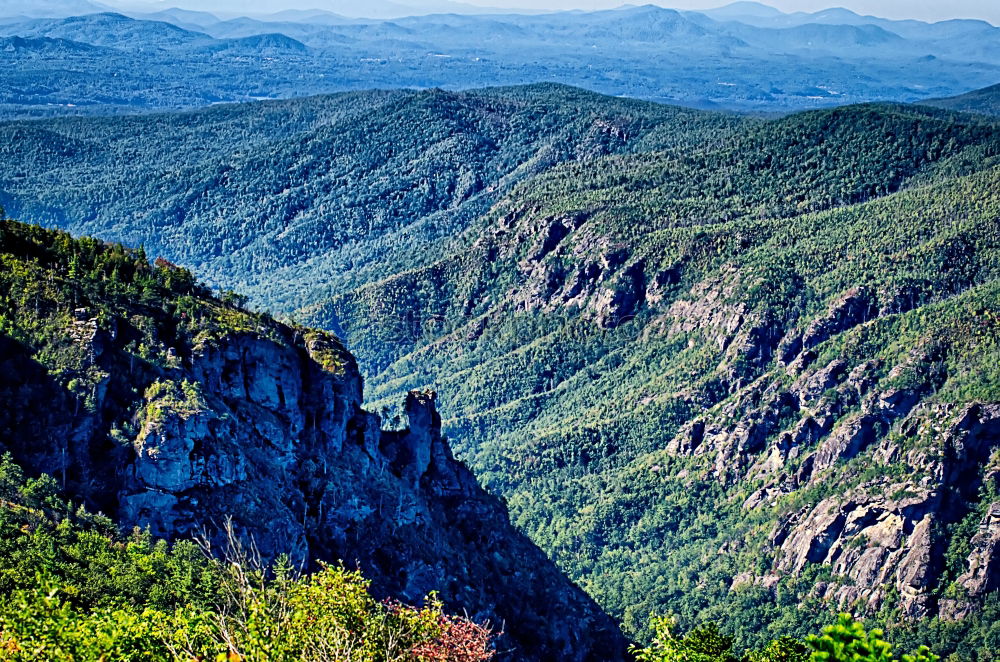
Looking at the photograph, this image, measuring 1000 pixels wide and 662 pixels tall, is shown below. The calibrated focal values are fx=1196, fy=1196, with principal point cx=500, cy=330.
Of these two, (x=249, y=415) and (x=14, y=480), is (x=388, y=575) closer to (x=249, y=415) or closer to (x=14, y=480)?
→ (x=249, y=415)

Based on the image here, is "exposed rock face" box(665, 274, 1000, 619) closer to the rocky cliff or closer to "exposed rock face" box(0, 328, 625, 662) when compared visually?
"exposed rock face" box(0, 328, 625, 662)

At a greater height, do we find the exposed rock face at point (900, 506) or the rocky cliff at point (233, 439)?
the rocky cliff at point (233, 439)

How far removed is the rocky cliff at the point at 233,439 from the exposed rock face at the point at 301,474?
13 cm

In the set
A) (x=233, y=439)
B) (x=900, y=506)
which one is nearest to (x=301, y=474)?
(x=233, y=439)

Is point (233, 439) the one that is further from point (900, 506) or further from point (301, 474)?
point (900, 506)

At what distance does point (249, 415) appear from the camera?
304 ft

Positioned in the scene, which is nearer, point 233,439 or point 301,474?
point 233,439

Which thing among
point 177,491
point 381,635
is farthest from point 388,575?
point 381,635

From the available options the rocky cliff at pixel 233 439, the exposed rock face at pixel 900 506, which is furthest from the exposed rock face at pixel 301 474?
the exposed rock face at pixel 900 506

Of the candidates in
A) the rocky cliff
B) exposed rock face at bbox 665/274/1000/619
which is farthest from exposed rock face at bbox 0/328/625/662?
exposed rock face at bbox 665/274/1000/619

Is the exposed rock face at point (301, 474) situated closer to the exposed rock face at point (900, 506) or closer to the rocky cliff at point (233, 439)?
the rocky cliff at point (233, 439)

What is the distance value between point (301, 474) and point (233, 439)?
27.4 feet

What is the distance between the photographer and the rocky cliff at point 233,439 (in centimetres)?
8212

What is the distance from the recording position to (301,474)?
93.2m
